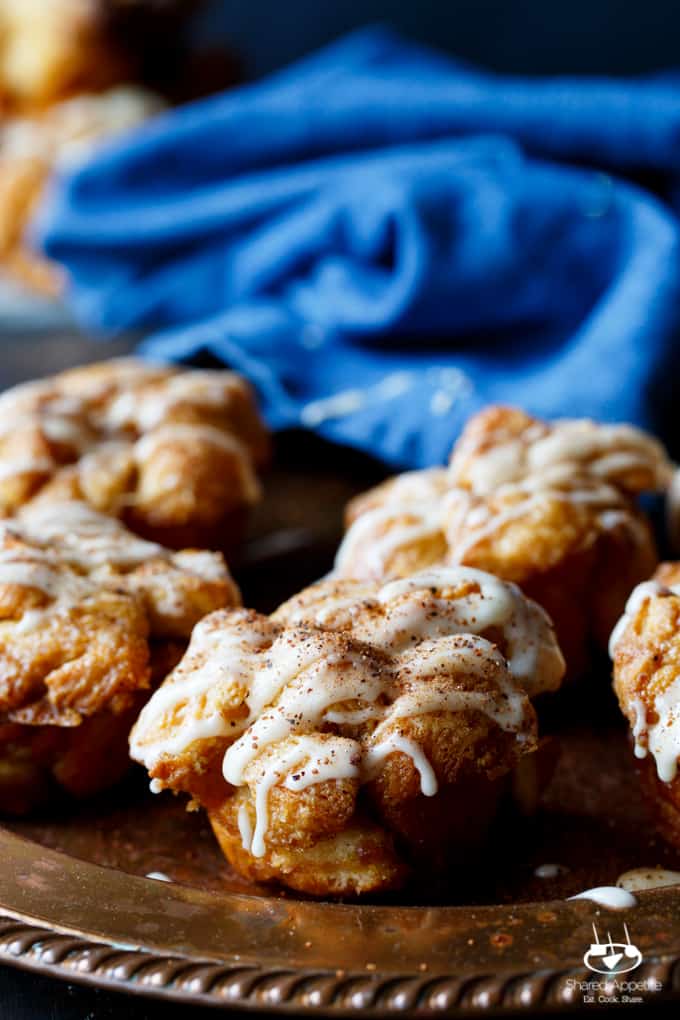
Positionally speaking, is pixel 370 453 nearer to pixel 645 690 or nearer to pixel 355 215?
pixel 355 215

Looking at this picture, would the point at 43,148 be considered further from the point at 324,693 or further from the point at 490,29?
the point at 324,693

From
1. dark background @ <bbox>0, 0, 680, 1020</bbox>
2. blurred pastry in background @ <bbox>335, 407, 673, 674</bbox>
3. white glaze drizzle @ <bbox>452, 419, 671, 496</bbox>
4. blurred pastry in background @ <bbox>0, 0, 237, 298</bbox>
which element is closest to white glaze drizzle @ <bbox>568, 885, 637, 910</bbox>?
blurred pastry in background @ <bbox>335, 407, 673, 674</bbox>

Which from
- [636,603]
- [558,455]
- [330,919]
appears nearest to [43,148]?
[558,455]

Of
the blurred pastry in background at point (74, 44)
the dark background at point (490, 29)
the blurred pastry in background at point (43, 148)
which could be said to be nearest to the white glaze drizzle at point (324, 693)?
the blurred pastry in background at point (43, 148)

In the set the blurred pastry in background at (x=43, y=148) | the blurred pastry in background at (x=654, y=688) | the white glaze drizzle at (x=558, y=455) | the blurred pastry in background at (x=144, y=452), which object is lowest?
the blurred pastry in background at (x=43, y=148)

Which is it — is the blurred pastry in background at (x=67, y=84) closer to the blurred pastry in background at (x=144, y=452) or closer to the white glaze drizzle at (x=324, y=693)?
the blurred pastry in background at (x=144, y=452)

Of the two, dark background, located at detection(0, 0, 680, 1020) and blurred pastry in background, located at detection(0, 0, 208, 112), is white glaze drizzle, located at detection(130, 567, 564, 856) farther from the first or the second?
dark background, located at detection(0, 0, 680, 1020)
